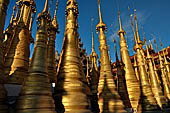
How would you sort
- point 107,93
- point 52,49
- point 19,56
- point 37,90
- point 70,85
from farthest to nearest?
point 52,49
point 19,56
point 107,93
point 70,85
point 37,90

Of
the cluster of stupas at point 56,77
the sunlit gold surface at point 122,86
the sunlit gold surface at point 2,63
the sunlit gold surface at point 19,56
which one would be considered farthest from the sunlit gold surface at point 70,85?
the sunlit gold surface at point 122,86

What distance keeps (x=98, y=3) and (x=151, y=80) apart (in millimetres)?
8913

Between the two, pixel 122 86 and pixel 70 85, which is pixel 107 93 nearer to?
pixel 70 85

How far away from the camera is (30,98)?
390 centimetres

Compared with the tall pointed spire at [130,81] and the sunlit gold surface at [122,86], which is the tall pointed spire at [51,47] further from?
the tall pointed spire at [130,81]

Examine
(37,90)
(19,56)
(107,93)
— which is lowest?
(107,93)

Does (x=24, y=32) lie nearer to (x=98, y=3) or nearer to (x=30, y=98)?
(x=30, y=98)

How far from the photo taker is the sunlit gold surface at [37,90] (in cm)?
382

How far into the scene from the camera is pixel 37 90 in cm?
409

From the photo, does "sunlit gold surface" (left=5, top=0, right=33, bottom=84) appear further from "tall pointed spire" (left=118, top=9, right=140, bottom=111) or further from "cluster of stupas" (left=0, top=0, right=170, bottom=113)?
"tall pointed spire" (left=118, top=9, right=140, bottom=111)

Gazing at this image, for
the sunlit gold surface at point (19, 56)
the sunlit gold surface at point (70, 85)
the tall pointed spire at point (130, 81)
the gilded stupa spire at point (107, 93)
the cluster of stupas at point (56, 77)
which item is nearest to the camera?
Result: the cluster of stupas at point (56, 77)

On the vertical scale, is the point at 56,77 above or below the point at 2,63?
below

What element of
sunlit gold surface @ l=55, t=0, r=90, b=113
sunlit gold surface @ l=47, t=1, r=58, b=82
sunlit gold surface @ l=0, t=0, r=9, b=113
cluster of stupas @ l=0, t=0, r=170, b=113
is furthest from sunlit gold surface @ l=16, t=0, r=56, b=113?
sunlit gold surface @ l=47, t=1, r=58, b=82

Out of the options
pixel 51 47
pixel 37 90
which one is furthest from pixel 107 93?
pixel 51 47
